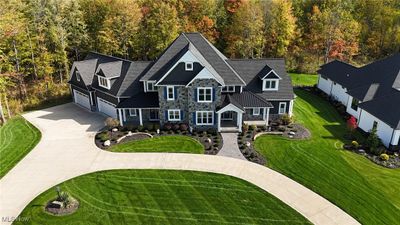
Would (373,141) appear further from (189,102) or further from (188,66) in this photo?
(188,66)

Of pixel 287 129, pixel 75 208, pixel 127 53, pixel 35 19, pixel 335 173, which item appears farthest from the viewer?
pixel 127 53

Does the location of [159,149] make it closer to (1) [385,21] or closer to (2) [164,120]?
(2) [164,120]

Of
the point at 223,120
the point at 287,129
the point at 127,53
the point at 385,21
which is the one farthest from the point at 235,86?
the point at 385,21

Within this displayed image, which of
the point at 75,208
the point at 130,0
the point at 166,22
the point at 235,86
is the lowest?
the point at 75,208

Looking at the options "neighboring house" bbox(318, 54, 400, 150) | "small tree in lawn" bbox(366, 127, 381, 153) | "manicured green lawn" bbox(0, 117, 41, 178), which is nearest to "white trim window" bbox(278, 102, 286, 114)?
"neighboring house" bbox(318, 54, 400, 150)

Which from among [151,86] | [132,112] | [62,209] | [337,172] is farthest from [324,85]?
[62,209]

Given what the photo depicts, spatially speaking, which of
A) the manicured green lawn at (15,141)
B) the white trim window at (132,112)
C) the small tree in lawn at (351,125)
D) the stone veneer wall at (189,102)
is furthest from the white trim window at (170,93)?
the small tree in lawn at (351,125)

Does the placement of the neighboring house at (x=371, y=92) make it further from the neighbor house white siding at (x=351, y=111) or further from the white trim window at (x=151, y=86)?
the white trim window at (x=151, y=86)
